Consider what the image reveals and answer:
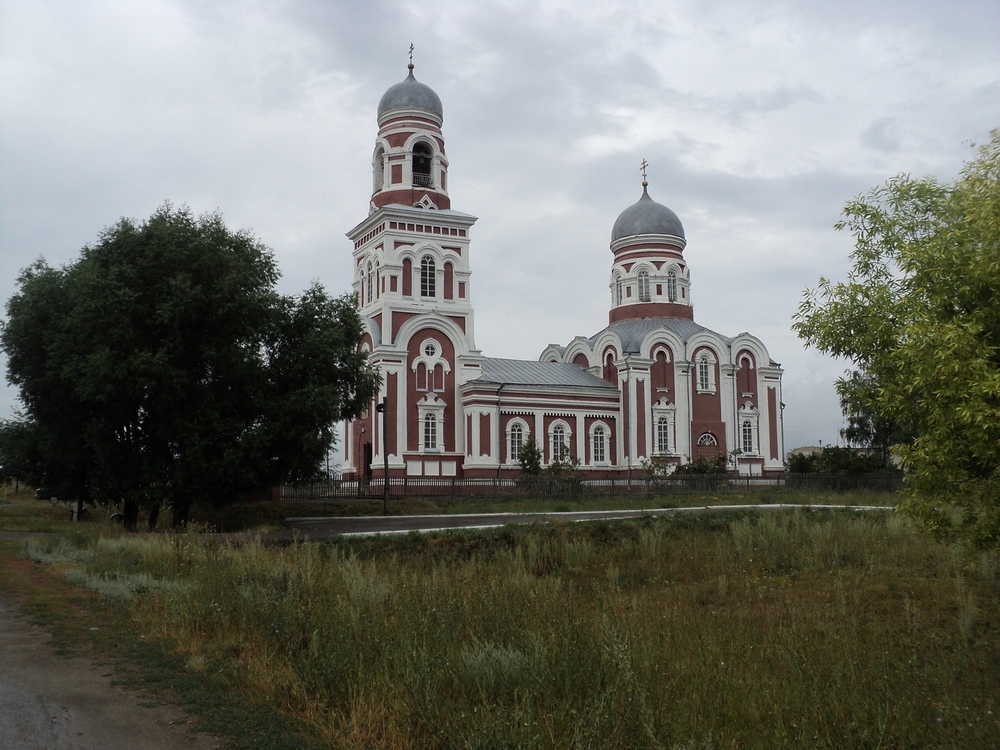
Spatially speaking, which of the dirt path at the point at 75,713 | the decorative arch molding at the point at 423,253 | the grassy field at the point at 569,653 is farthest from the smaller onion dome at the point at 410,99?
the dirt path at the point at 75,713

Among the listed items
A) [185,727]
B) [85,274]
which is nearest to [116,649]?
[185,727]

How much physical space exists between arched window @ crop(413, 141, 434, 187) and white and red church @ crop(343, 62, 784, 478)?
0.05 metres

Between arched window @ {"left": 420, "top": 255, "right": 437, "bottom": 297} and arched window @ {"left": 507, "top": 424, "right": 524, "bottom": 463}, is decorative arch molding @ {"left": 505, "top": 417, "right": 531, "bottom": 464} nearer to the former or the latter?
arched window @ {"left": 507, "top": 424, "right": 524, "bottom": 463}

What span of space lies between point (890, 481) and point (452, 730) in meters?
39.9

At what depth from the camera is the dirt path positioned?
604cm

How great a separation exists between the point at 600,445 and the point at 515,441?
5.61 metres

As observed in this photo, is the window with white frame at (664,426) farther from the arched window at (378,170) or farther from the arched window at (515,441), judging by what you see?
the arched window at (378,170)

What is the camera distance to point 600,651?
6.62m

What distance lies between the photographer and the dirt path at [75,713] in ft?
19.8

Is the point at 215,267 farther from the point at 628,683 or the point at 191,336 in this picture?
the point at 628,683

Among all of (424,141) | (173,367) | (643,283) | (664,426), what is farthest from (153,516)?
(643,283)

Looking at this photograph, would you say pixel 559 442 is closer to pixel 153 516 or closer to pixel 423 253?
pixel 423 253

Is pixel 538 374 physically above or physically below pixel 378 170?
below

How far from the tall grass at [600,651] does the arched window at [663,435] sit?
118 ft
